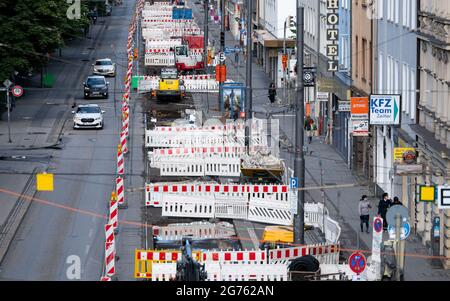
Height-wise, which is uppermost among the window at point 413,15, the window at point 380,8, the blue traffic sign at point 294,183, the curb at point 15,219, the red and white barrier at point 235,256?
the window at point 413,15

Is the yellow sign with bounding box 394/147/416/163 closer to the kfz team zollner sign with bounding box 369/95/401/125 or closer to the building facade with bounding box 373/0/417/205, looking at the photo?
the building facade with bounding box 373/0/417/205

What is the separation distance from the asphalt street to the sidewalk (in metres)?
6.60

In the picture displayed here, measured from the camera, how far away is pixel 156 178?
169 feet

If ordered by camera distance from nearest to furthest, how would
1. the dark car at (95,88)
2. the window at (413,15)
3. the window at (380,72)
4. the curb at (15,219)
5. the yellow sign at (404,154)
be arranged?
the curb at (15,219)
the yellow sign at (404,154)
the window at (413,15)
the window at (380,72)
the dark car at (95,88)

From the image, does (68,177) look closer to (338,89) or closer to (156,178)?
(156,178)

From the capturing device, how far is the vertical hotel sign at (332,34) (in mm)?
60438

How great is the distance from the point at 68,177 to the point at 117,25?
8833 cm

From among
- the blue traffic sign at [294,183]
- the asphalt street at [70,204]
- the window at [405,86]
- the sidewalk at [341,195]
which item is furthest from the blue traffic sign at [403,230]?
the window at [405,86]

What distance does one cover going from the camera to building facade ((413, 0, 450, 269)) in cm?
3566

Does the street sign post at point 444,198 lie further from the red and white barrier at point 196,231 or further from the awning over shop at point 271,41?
the awning over shop at point 271,41

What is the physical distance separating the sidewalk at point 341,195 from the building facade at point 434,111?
0.75 meters

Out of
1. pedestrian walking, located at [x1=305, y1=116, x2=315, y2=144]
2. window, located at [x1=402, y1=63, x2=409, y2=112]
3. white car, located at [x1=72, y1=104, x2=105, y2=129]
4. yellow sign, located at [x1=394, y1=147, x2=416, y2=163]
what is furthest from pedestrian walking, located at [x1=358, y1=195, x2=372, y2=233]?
white car, located at [x1=72, y1=104, x2=105, y2=129]
